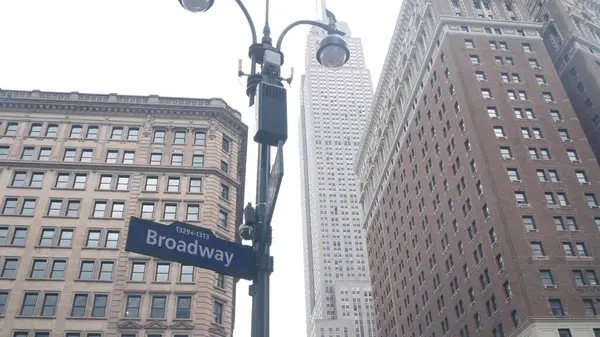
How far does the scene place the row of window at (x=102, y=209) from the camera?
5281 cm

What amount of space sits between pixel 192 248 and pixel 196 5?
16.7ft

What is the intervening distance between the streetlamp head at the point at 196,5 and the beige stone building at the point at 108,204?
1570 inches

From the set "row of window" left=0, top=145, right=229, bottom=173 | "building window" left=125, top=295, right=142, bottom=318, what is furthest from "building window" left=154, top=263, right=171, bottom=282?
"row of window" left=0, top=145, right=229, bottom=173

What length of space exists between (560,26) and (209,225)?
67135 millimetres

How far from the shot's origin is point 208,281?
160ft

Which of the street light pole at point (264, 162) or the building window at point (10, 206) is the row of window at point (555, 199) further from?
the street light pole at point (264, 162)

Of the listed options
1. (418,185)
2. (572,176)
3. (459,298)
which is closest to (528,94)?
(572,176)

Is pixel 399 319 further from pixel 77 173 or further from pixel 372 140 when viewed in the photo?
pixel 77 173

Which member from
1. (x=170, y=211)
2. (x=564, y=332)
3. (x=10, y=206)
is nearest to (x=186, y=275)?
(x=170, y=211)

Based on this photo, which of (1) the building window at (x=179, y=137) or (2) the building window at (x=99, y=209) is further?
(1) the building window at (x=179, y=137)

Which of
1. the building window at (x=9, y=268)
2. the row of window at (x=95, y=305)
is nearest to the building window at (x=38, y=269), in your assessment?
the building window at (x=9, y=268)

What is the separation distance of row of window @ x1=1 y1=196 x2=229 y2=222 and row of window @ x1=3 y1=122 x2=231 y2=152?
8376mm

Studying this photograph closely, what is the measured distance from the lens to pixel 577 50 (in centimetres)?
8138

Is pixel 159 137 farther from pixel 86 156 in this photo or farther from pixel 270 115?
pixel 270 115
